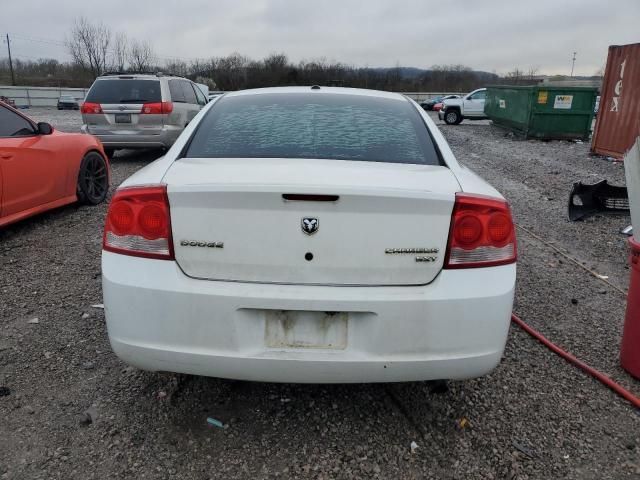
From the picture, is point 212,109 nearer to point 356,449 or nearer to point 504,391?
point 356,449

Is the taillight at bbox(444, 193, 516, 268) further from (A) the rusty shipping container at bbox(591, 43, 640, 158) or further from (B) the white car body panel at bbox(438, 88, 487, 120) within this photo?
(B) the white car body panel at bbox(438, 88, 487, 120)

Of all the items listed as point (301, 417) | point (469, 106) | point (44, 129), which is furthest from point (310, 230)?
point (469, 106)

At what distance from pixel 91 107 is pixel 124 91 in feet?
2.33

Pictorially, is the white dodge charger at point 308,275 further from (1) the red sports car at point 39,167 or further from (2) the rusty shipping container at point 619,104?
(2) the rusty shipping container at point 619,104

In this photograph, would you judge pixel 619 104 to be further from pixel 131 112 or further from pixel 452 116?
pixel 452 116

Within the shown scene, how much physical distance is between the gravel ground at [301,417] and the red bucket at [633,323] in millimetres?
108

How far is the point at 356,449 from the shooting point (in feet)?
7.95

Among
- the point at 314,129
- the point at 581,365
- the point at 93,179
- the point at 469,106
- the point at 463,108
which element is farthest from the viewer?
the point at 469,106

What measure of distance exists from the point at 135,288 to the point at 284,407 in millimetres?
1040

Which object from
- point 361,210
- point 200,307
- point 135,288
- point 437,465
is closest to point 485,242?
point 361,210

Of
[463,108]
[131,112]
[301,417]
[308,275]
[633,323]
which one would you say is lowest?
[301,417]

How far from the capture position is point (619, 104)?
12898 mm

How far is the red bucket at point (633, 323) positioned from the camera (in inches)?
117

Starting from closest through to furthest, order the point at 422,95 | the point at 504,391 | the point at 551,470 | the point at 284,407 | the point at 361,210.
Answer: the point at 361,210
the point at 551,470
the point at 284,407
the point at 504,391
the point at 422,95
